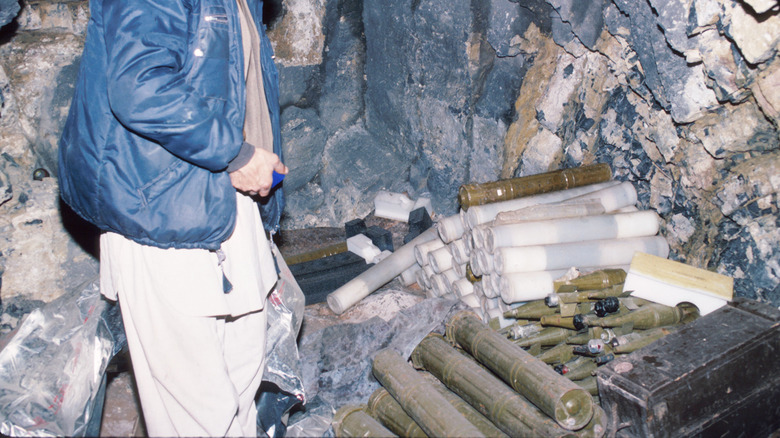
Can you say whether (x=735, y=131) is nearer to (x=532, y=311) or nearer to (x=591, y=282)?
(x=591, y=282)

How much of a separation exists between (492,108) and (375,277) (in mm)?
1661

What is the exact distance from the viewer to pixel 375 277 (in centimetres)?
430

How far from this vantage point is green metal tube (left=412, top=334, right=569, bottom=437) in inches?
105

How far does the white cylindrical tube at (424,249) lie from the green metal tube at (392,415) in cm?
139

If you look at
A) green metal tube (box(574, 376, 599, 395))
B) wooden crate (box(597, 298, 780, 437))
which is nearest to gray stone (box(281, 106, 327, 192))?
green metal tube (box(574, 376, 599, 395))

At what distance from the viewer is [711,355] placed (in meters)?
2.74

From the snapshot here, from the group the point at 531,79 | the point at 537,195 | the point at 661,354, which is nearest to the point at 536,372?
the point at 661,354

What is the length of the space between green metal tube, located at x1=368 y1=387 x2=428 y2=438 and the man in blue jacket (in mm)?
705

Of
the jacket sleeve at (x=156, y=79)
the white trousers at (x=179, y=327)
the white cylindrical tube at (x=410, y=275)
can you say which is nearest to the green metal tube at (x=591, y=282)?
the white cylindrical tube at (x=410, y=275)

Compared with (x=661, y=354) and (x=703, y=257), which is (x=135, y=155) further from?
(x=703, y=257)

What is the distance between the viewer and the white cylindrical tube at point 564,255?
11.4ft

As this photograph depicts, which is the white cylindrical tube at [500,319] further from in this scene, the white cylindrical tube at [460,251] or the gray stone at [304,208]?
the gray stone at [304,208]

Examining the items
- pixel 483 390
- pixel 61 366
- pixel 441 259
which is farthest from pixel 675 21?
pixel 61 366

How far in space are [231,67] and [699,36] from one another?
8.47ft
